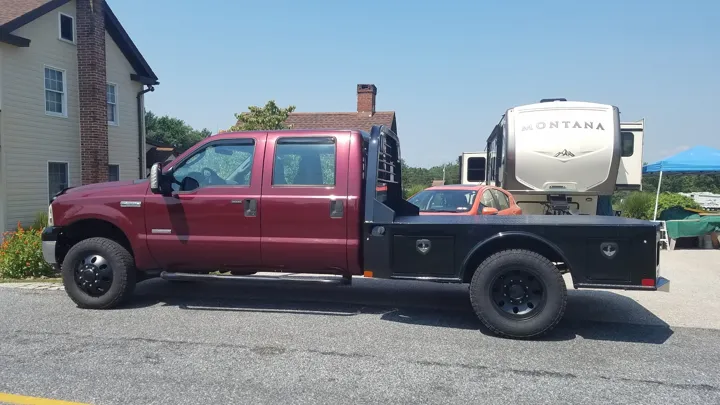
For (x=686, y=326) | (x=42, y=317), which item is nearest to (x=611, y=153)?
(x=686, y=326)

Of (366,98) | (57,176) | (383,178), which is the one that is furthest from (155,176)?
(366,98)

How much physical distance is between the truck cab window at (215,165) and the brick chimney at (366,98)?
20.9 m

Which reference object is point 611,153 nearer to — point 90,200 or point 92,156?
point 90,200

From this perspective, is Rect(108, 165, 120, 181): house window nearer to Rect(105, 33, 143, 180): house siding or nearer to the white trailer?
Rect(105, 33, 143, 180): house siding

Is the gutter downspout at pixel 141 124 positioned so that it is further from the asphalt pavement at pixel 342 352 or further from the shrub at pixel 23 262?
the asphalt pavement at pixel 342 352

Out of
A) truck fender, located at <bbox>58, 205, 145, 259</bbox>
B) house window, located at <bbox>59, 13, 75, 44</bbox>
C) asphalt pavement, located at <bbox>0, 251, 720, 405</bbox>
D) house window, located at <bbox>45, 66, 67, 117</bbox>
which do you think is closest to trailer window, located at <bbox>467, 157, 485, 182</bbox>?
asphalt pavement, located at <bbox>0, 251, 720, 405</bbox>

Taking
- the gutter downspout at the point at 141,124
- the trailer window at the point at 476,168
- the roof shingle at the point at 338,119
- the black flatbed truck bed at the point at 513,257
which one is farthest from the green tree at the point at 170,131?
the black flatbed truck bed at the point at 513,257

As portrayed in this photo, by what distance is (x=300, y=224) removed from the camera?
5848 millimetres

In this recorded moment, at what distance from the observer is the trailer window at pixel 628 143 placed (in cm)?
1161

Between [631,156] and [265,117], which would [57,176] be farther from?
[631,156]

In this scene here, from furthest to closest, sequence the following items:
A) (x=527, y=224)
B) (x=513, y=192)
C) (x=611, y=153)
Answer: (x=513, y=192) → (x=611, y=153) → (x=527, y=224)

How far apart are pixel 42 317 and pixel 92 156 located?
39.1 ft

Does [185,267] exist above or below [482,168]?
below

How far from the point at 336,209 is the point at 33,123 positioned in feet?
43.3
